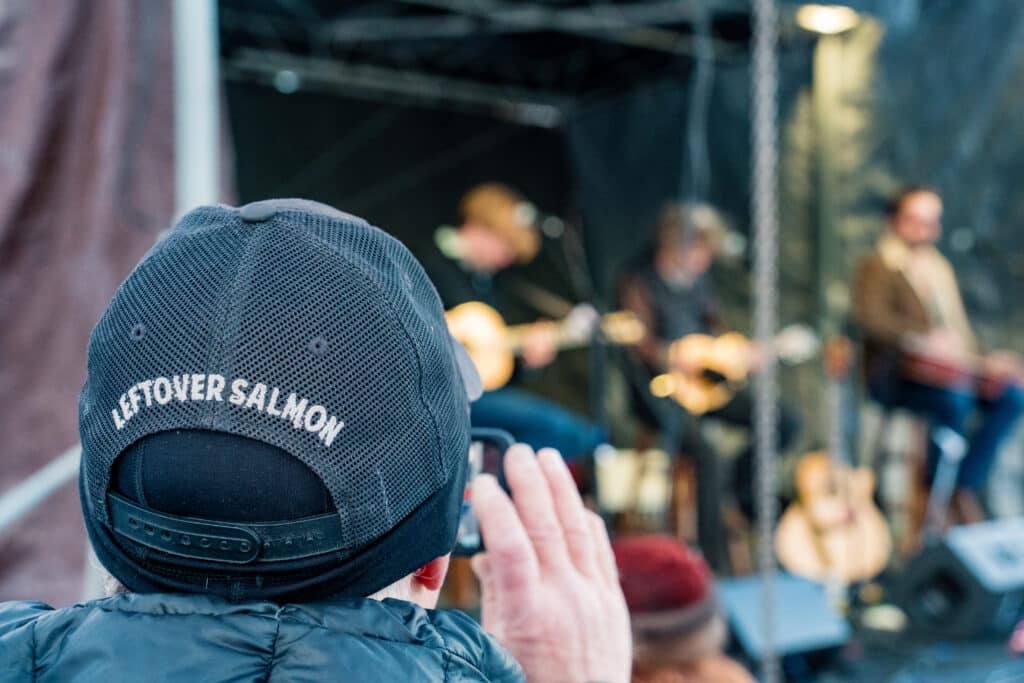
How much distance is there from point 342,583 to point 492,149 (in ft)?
21.5

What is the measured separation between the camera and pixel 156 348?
519 millimetres

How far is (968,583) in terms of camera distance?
3496mm

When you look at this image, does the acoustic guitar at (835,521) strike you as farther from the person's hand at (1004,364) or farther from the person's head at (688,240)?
the person's head at (688,240)

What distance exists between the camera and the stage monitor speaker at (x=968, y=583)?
11.3 ft

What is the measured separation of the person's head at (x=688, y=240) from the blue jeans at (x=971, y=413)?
124cm

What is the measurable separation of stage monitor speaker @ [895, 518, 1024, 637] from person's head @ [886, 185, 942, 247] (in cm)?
136

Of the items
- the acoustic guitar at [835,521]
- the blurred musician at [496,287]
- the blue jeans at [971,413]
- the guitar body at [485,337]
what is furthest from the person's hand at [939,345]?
the guitar body at [485,337]

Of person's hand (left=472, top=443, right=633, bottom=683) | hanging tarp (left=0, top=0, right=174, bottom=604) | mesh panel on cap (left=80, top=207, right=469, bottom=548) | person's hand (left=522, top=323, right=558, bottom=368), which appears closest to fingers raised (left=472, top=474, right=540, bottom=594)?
person's hand (left=472, top=443, right=633, bottom=683)

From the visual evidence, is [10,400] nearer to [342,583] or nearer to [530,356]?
[342,583]

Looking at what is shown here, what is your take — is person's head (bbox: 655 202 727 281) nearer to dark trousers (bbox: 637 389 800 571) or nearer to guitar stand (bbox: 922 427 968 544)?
dark trousers (bbox: 637 389 800 571)

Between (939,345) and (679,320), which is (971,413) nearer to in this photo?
(939,345)

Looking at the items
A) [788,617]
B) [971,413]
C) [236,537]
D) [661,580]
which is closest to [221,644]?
[236,537]

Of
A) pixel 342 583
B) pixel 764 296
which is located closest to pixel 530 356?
pixel 764 296

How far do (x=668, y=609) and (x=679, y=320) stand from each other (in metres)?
3.88
